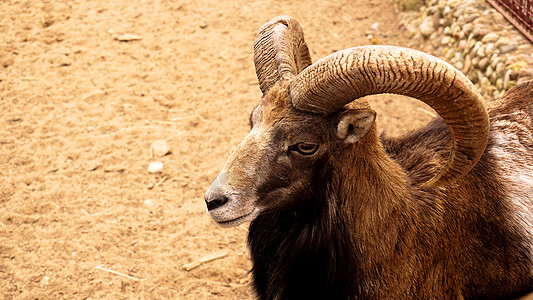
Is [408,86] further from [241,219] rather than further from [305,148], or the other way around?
[241,219]

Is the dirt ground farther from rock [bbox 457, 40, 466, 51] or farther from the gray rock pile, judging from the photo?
rock [bbox 457, 40, 466, 51]

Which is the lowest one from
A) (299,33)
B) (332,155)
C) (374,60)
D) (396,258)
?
(396,258)

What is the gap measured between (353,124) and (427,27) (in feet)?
21.1

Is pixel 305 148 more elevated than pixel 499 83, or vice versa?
pixel 305 148

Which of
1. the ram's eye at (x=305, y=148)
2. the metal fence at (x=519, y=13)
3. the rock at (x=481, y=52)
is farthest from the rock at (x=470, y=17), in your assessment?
the ram's eye at (x=305, y=148)

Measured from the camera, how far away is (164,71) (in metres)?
8.77

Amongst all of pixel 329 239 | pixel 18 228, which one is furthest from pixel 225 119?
pixel 329 239

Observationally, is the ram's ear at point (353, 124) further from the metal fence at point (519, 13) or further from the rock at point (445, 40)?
the rock at point (445, 40)

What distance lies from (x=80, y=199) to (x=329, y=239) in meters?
3.68

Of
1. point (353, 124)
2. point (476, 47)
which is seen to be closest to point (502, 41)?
point (476, 47)

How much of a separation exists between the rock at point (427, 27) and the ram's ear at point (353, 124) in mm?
6312

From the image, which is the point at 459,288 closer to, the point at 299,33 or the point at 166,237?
the point at 299,33

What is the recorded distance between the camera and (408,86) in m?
3.43

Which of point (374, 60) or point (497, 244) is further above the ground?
point (374, 60)
